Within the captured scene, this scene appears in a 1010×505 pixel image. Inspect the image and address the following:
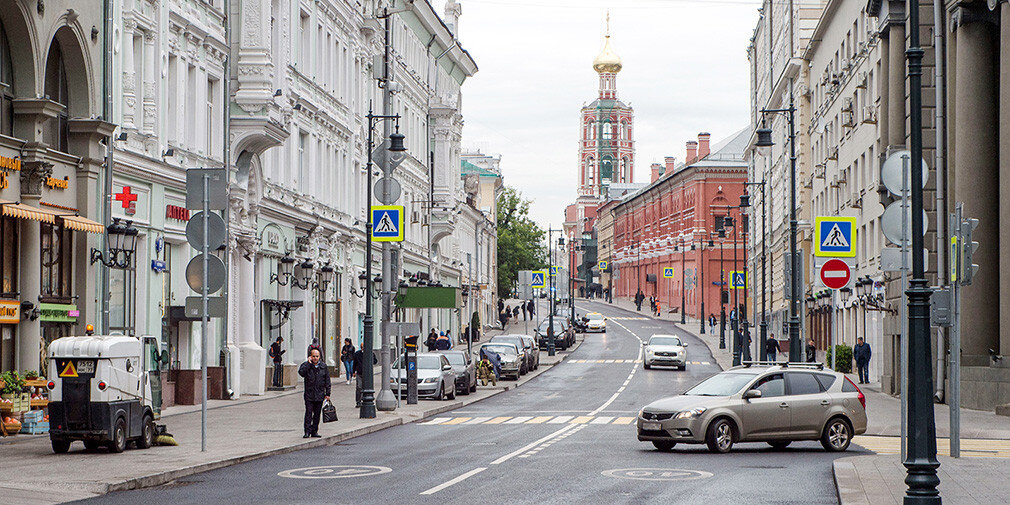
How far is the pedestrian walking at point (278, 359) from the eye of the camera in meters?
40.7

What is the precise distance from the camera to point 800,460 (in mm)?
20797

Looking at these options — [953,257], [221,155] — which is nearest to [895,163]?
[953,257]

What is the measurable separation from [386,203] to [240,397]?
8.62 meters

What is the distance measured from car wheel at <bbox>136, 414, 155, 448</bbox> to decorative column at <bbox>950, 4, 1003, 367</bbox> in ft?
71.1

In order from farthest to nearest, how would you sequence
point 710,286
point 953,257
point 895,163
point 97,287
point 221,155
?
point 710,286 < point 221,155 < point 97,287 < point 953,257 < point 895,163

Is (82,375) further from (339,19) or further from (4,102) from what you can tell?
(339,19)

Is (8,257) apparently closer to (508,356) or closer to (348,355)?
(348,355)

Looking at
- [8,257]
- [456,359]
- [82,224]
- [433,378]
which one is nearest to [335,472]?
[8,257]

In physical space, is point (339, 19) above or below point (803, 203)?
above

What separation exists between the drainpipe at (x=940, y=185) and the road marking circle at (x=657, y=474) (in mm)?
18754

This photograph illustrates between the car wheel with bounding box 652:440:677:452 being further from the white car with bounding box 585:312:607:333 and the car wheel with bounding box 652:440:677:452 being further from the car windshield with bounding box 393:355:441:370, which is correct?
the white car with bounding box 585:312:607:333

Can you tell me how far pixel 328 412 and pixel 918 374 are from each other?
51.8 feet

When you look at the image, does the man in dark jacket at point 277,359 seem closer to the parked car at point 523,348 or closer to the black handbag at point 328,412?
the black handbag at point 328,412

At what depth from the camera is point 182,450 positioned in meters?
20.7
